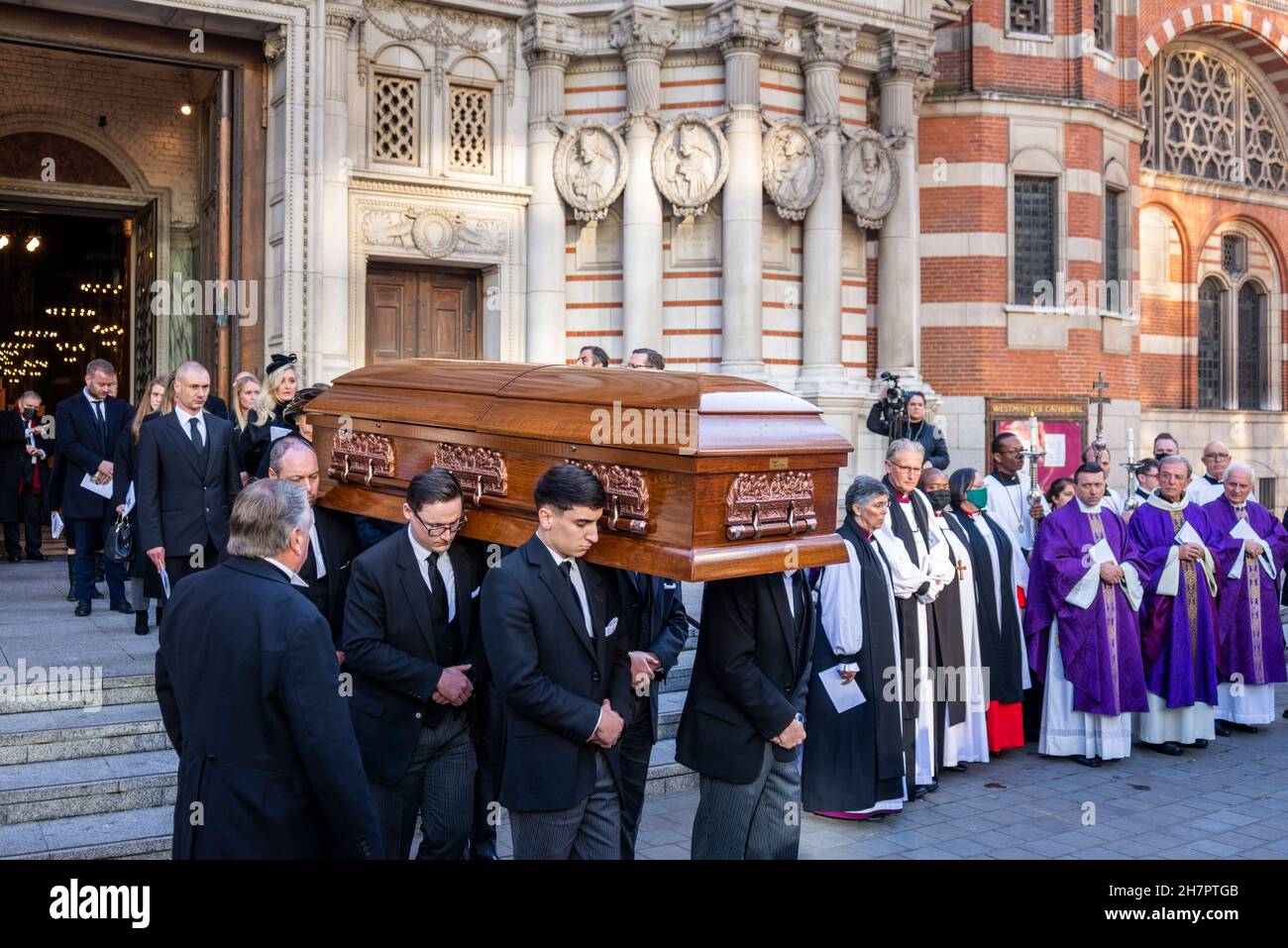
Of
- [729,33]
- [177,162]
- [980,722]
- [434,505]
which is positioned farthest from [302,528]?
[177,162]

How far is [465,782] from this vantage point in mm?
4617

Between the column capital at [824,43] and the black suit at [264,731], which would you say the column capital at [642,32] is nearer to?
the column capital at [824,43]

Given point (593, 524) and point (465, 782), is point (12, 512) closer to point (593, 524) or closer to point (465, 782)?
point (465, 782)

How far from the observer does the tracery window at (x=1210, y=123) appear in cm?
1958

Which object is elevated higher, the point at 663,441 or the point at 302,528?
the point at 663,441

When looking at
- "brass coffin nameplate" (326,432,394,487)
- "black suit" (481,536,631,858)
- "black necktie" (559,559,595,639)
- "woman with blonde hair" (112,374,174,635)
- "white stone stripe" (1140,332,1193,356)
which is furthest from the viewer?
"white stone stripe" (1140,332,1193,356)

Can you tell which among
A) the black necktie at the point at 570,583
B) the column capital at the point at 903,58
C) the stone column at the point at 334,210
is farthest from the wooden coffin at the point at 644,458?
the column capital at the point at 903,58

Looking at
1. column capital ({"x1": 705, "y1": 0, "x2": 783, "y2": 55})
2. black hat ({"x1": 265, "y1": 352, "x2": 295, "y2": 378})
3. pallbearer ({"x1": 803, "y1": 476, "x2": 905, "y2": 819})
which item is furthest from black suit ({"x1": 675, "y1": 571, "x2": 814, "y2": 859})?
column capital ({"x1": 705, "y1": 0, "x2": 783, "y2": 55})

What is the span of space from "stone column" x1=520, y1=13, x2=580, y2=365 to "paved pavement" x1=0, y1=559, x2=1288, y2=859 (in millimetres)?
5786

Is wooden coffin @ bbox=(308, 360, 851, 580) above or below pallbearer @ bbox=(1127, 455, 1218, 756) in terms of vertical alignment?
above

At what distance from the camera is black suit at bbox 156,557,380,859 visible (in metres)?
3.27

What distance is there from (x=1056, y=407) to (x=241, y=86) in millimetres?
10604

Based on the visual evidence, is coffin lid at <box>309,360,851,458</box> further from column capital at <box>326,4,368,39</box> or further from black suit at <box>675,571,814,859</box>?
column capital at <box>326,4,368,39</box>

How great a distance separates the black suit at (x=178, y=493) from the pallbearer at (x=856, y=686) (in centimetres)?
335
